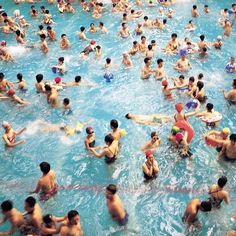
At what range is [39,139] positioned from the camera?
1040 cm

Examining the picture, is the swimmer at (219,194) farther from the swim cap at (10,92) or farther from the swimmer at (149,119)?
the swim cap at (10,92)

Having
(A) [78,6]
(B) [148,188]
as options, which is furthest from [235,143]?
(A) [78,6]

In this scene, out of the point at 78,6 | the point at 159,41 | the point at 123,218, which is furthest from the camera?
the point at 78,6

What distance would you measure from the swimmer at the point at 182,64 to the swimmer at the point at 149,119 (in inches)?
125

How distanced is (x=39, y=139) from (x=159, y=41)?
8987 mm

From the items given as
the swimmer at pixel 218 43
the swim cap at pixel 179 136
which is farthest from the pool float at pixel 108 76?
the swimmer at pixel 218 43

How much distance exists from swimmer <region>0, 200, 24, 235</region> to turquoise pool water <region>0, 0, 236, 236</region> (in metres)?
0.82

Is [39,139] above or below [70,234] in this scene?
below

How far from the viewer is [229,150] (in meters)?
8.30

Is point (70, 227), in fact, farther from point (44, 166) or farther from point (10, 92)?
point (10, 92)

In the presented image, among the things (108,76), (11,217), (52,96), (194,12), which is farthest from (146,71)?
(11,217)

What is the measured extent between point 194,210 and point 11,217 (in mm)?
3812

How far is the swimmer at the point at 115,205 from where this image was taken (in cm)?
652

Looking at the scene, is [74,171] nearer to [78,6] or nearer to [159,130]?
[159,130]
